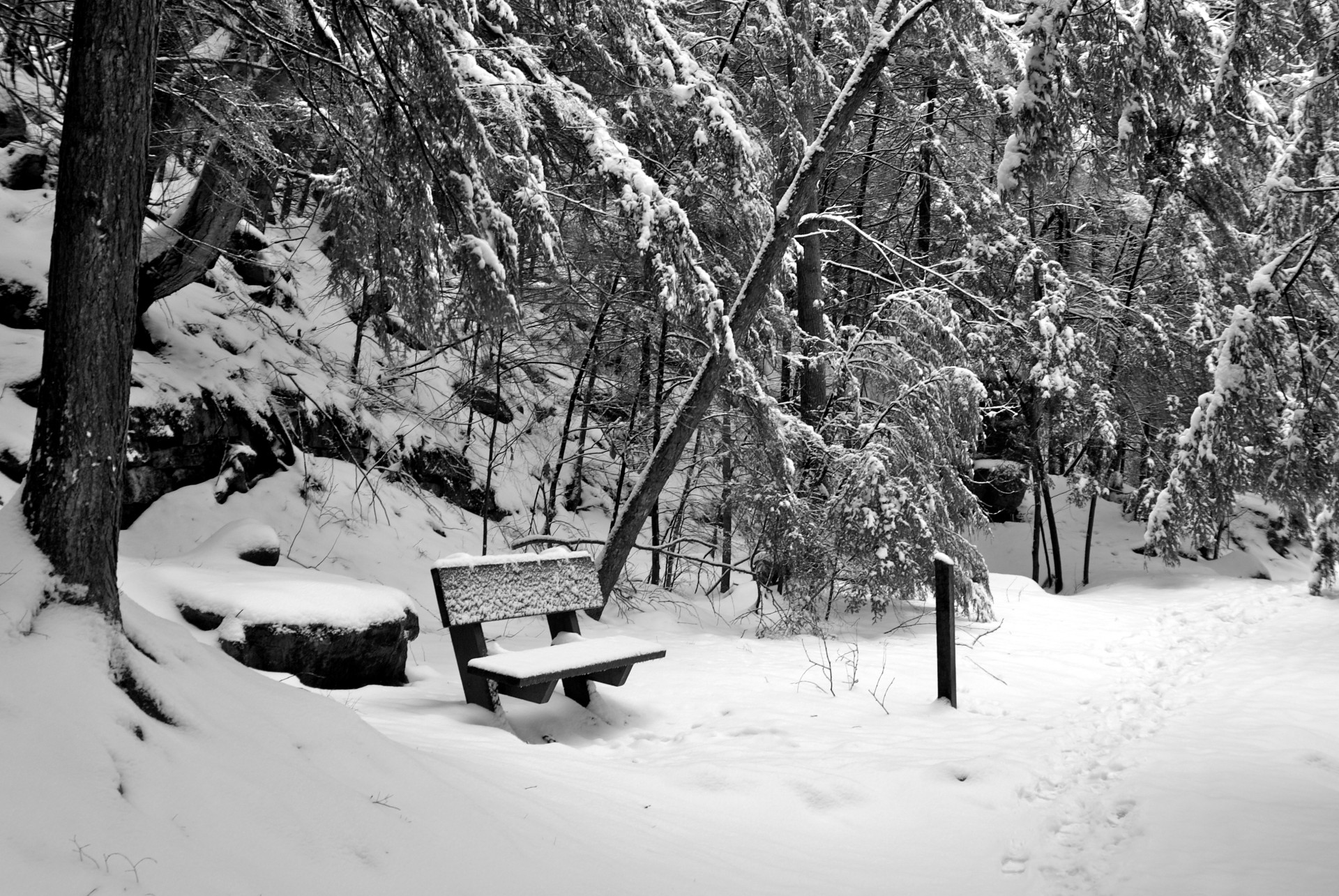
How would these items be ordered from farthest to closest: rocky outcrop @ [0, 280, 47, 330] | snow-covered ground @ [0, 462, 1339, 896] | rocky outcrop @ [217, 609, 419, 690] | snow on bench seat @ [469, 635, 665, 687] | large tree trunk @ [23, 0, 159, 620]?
rocky outcrop @ [0, 280, 47, 330]
rocky outcrop @ [217, 609, 419, 690]
snow on bench seat @ [469, 635, 665, 687]
large tree trunk @ [23, 0, 159, 620]
snow-covered ground @ [0, 462, 1339, 896]

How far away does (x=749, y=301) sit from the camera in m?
7.73

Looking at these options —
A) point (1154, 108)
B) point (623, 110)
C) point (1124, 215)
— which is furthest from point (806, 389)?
point (1124, 215)

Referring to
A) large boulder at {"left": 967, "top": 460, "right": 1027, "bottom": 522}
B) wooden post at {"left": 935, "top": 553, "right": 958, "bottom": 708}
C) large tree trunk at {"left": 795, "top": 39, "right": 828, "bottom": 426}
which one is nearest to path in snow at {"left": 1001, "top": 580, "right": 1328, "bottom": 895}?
wooden post at {"left": 935, "top": 553, "right": 958, "bottom": 708}

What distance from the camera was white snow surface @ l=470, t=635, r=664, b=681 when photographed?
191 inches

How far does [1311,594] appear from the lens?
38.1ft

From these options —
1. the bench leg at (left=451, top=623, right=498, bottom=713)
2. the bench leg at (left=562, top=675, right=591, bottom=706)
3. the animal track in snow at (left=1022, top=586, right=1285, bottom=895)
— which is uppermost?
the bench leg at (left=451, top=623, right=498, bottom=713)

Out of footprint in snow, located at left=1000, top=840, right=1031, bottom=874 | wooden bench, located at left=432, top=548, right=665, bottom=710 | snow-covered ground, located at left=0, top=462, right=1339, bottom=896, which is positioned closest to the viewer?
snow-covered ground, located at left=0, top=462, right=1339, bottom=896

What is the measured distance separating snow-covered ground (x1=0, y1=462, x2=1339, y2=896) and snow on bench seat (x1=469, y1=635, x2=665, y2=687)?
0.32 m

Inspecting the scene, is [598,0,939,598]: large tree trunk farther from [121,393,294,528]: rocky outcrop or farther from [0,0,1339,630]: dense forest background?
[121,393,294,528]: rocky outcrop

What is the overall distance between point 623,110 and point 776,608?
4.84 m

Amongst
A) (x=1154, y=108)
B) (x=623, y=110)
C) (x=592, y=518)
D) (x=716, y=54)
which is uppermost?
(x=716, y=54)

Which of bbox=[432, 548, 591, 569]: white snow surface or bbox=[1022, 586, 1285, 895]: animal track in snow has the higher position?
bbox=[432, 548, 591, 569]: white snow surface

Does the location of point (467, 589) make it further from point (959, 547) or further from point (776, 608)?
point (959, 547)

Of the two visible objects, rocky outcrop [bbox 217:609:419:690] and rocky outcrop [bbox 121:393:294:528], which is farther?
rocky outcrop [bbox 121:393:294:528]
